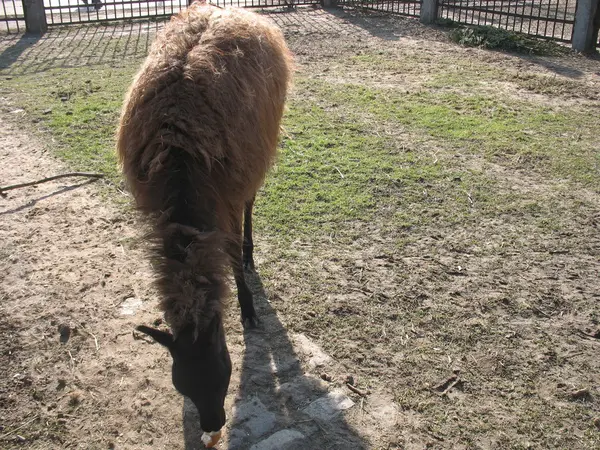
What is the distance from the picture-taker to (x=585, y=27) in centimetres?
1012

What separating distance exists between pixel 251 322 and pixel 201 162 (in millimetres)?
1275

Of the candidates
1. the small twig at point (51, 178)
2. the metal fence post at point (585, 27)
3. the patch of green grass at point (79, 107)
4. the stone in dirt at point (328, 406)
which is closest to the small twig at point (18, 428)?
the stone in dirt at point (328, 406)

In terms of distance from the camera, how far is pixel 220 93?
142 inches

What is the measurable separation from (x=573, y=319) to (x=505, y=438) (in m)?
1.26

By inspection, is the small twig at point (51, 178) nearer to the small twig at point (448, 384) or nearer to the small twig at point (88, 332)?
the small twig at point (88, 332)

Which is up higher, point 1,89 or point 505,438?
point 1,89

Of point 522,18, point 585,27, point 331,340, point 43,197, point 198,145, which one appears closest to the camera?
point 198,145

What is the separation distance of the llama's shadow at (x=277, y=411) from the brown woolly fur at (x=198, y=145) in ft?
2.42

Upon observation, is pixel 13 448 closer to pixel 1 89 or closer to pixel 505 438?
pixel 505 438

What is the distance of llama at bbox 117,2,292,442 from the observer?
9.42 feet

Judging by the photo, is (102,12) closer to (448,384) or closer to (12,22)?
(12,22)

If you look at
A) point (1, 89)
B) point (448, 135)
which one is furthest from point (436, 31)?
point (1, 89)

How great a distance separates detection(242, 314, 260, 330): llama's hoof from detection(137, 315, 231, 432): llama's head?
1.17 metres

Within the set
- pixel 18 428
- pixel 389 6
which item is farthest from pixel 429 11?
pixel 18 428
